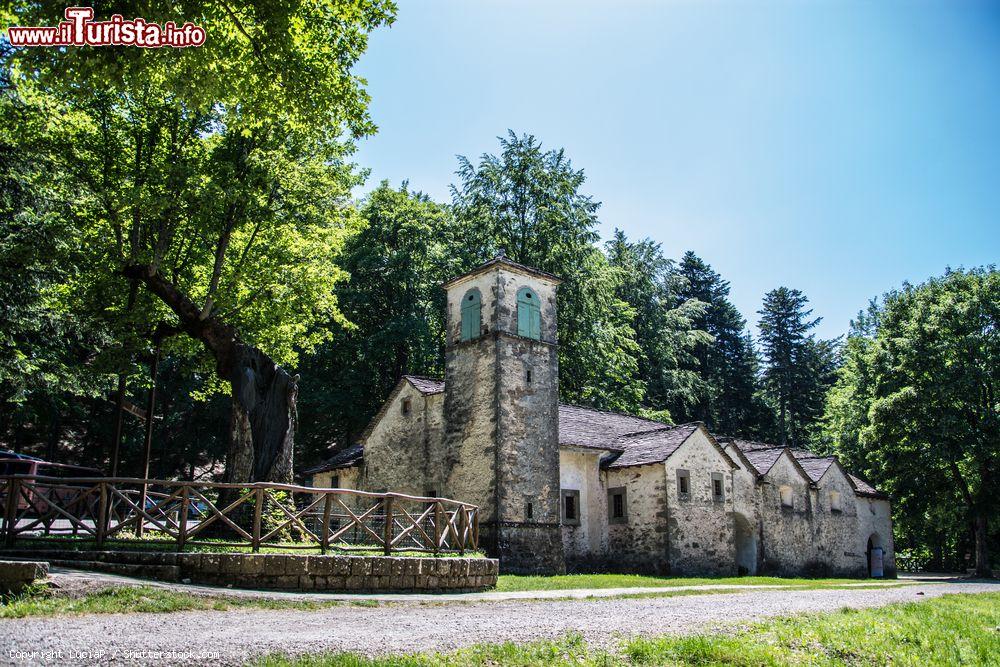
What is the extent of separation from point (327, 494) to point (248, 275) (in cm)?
1079

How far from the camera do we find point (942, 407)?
33.6 metres

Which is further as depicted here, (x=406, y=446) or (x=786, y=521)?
(x=786, y=521)

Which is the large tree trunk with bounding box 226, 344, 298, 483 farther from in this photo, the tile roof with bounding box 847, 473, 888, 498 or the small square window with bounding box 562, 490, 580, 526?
the tile roof with bounding box 847, 473, 888, 498

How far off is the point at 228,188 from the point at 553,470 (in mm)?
13243

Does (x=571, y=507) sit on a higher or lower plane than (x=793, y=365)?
lower

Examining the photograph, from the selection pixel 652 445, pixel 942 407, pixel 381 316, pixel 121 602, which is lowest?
pixel 121 602

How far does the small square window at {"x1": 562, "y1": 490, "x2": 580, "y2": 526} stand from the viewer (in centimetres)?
2650

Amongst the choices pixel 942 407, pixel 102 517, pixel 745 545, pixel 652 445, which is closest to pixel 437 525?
pixel 102 517

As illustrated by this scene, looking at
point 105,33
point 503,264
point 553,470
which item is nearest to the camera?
point 105,33

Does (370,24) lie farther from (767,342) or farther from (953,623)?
(767,342)

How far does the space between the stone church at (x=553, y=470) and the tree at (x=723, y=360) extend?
24628mm

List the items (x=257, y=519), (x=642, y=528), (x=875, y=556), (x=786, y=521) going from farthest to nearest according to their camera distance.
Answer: (x=875, y=556), (x=786, y=521), (x=642, y=528), (x=257, y=519)

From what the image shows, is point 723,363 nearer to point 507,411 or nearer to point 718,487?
point 718,487

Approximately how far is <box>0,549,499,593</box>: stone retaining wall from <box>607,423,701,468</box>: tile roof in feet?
49.4
